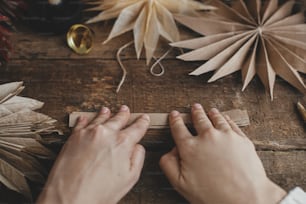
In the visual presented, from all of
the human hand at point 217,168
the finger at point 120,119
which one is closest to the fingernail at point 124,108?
the finger at point 120,119

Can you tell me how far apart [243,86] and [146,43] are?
0.20 meters

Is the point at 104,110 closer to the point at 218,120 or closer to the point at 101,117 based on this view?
the point at 101,117

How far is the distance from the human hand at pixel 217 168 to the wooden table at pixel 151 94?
4 centimetres

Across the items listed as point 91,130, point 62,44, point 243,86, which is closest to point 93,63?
point 62,44

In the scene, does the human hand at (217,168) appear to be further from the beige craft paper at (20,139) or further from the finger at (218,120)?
the beige craft paper at (20,139)

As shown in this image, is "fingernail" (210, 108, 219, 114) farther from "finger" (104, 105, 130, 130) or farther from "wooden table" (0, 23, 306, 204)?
"finger" (104, 105, 130, 130)

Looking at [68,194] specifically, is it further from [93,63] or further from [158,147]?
[93,63]

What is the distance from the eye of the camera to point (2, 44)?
0.90 meters

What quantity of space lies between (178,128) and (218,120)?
7 cm

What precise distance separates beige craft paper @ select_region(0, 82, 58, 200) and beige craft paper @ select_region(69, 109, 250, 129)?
0.04 meters

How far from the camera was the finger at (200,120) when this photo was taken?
795 millimetres

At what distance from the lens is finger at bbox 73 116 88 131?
0.81 m

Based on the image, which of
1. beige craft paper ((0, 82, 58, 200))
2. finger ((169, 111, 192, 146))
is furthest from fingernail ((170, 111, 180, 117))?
beige craft paper ((0, 82, 58, 200))

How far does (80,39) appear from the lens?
95 cm
